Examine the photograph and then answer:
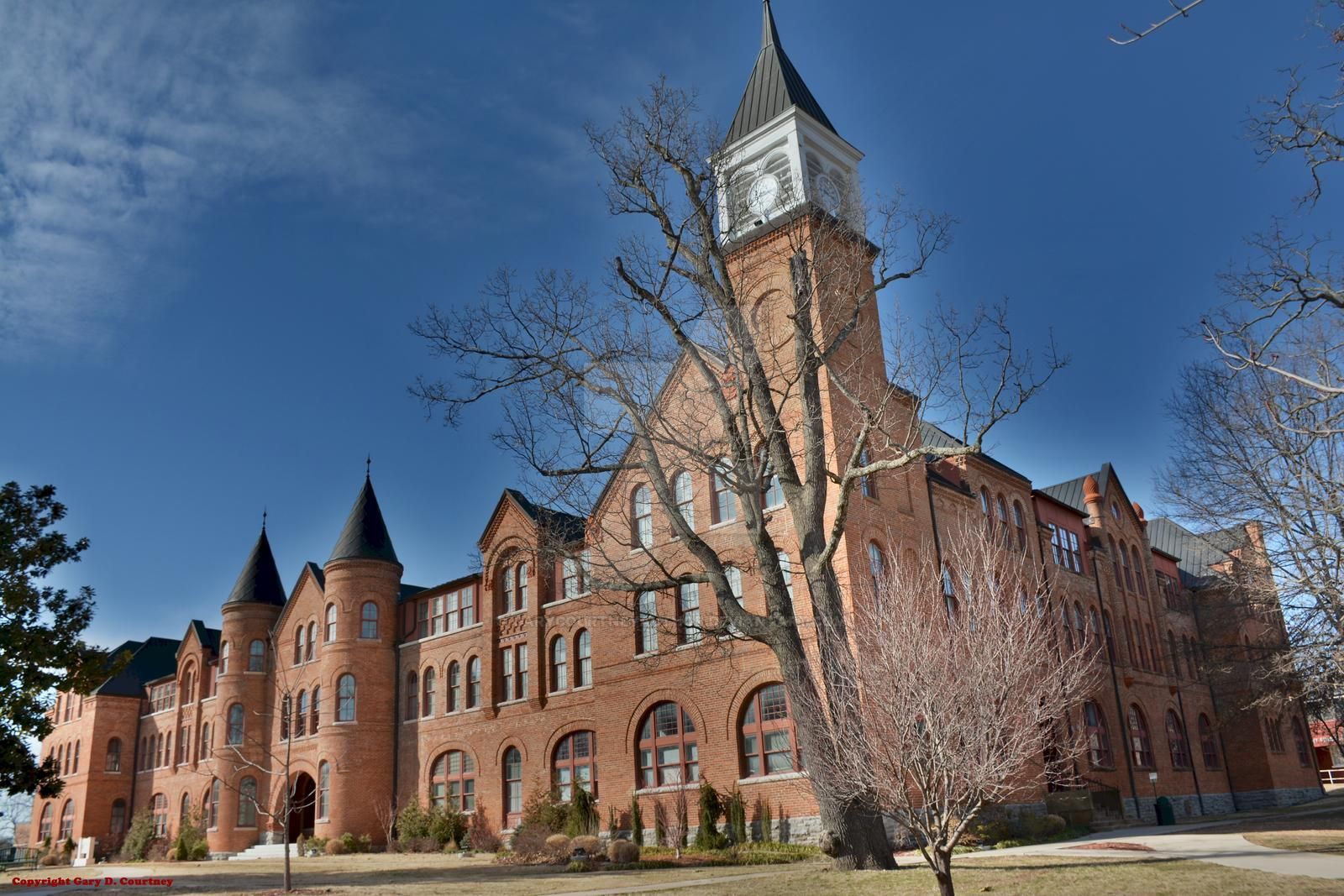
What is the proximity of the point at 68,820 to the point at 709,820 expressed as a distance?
49154 mm

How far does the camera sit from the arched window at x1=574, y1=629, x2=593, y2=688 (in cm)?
3347

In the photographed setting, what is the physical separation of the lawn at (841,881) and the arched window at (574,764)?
7213 millimetres

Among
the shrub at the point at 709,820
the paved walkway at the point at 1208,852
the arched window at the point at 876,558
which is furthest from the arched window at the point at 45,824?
the paved walkway at the point at 1208,852

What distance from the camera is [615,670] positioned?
31.2 metres

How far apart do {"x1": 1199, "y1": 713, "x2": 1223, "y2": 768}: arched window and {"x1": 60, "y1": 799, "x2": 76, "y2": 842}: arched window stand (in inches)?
2308

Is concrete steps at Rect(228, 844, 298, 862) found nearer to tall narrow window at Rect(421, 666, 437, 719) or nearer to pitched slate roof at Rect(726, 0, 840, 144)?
tall narrow window at Rect(421, 666, 437, 719)

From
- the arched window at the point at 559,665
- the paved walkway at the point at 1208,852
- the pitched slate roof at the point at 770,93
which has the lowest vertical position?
the paved walkway at the point at 1208,852

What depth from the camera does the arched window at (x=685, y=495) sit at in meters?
29.8

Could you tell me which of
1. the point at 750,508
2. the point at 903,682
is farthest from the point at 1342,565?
the point at 903,682

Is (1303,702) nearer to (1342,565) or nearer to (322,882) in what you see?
(1342,565)

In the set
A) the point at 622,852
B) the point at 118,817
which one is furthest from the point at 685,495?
the point at 118,817

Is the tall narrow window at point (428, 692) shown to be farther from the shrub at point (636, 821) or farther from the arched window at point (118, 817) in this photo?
the arched window at point (118, 817)

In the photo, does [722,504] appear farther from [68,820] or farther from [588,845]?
[68,820]

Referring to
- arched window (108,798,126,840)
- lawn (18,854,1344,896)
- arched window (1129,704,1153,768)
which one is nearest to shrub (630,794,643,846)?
lawn (18,854,1344,896)
